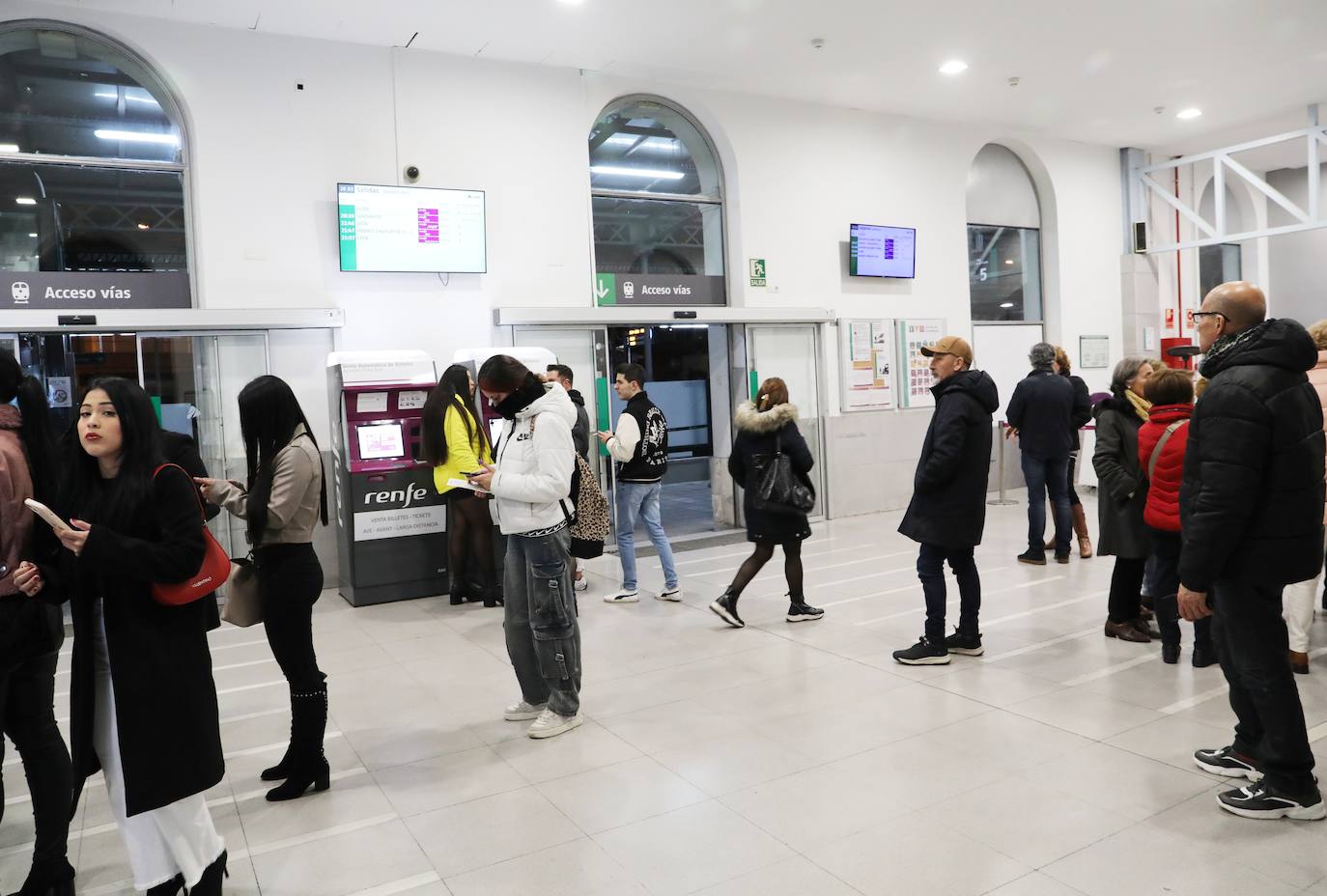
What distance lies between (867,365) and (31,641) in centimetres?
782

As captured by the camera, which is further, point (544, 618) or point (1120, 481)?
point (1120, 481)

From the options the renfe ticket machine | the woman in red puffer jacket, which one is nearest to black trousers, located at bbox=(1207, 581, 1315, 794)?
the woman in red puffer jacket

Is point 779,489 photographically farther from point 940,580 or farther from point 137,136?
point 137,136

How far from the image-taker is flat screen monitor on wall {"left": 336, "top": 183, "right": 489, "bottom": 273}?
6578 mm

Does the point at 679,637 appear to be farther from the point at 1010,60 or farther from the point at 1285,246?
the point at 1285,246

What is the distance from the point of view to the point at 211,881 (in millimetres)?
2305

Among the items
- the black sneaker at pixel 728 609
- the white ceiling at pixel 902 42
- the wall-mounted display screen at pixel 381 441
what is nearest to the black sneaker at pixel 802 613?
the black sneaker at pixel 728 609

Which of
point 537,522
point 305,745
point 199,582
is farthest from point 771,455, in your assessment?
point 199,582

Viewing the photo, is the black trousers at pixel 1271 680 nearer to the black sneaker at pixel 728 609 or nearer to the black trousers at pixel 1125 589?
the black trousers at pixel 1125 589

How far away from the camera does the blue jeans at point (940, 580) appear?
4.18m

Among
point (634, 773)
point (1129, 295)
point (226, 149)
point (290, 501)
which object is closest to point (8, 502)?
point (290, 501)

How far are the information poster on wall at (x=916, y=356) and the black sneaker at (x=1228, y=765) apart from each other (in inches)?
259

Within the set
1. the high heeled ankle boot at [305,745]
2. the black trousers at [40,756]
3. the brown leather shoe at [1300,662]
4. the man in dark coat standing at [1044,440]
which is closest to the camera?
the black trousers at [40,756]

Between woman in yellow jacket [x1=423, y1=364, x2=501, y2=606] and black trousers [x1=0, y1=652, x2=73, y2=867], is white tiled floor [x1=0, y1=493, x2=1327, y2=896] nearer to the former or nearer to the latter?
black trousers [x1=0, y1=652, x2=73, y2=867]
